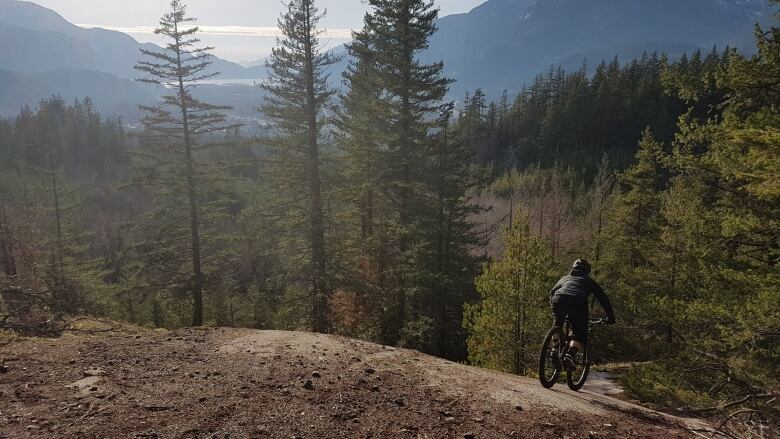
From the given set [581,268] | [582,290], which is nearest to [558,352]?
[582,290]

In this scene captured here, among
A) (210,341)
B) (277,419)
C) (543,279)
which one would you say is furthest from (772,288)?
(210,341)

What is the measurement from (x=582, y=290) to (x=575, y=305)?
28 centimetres

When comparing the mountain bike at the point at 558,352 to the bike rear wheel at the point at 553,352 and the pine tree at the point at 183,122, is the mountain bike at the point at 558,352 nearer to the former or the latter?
the bike rear wheel at the point at 553,352

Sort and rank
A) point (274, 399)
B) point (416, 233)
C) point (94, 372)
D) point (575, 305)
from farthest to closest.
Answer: point (416, 233) → point (575, 305) → point (94, 372) → point (274, 399)

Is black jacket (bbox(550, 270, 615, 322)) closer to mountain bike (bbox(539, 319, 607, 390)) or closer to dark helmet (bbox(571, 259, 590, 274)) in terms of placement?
dark helmet (bbox(571, 259, 590, 274))

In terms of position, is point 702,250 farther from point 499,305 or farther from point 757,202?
point 499,305

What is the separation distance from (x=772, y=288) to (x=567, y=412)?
5.38 m

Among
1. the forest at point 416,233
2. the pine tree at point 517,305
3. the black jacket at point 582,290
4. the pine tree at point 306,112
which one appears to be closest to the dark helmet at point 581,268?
the black jacket at point 582,290

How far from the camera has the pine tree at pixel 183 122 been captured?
1773 cm

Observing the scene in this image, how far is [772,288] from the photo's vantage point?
7.75m

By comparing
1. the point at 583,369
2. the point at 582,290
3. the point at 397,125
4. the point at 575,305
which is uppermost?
the point at 397,125

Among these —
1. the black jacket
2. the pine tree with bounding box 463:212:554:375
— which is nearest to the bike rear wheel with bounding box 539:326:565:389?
the black jacket

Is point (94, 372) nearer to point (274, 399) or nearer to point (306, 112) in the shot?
point (274, 399)

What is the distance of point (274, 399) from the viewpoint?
18.4 ft
